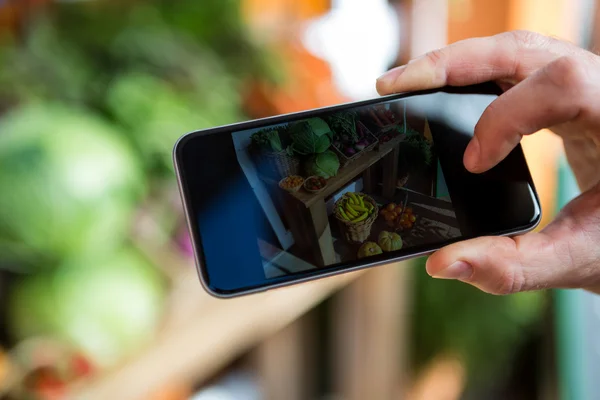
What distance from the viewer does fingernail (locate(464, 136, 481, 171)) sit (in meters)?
0.39

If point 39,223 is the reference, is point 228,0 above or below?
above

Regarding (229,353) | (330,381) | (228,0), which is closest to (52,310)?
(229,353)

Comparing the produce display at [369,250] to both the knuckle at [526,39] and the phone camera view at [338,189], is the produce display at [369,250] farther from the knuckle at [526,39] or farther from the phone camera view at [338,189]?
the knuckle at [526,39]

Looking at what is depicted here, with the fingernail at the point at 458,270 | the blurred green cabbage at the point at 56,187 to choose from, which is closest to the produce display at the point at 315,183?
the fingernail at the point at 458,270

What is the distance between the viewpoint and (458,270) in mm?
376

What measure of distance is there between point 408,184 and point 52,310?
36 cm

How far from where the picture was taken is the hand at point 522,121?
1.16 feet

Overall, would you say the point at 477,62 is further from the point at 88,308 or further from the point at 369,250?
the point at 88,308

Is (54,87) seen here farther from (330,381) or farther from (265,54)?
(330,381)

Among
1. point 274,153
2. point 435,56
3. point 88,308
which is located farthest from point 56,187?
point 435,56

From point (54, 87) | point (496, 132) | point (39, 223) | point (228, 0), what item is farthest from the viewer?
point (228, 0)

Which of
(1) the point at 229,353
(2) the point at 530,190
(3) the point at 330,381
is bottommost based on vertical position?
(3) the point at 330,381

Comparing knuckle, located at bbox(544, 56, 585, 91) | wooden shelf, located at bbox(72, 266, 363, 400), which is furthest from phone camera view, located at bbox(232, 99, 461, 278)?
wooden shelf, located at bbox(72, 266, 363, 400)

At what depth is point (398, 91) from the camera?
40 cm
